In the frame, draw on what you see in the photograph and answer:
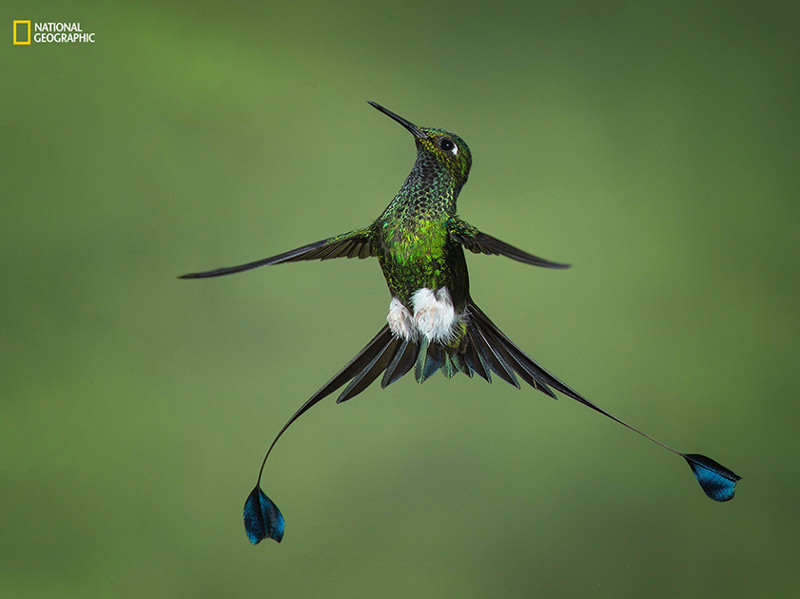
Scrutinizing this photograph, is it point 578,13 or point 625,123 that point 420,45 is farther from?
point 625,123

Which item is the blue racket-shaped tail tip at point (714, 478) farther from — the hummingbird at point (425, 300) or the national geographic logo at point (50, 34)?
the national geographic logo at point (50, 34)

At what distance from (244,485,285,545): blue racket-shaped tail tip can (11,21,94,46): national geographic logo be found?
118cm

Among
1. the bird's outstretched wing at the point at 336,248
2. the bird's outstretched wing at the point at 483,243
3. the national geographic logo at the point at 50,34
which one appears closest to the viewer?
the bird's outstretched wing at the point at 483,243

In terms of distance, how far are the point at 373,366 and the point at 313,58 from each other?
106 cm

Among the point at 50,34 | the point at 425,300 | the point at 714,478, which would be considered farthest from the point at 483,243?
the point at 50,34

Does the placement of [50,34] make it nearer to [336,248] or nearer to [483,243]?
[336,248]

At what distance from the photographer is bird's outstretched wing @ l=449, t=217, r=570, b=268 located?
702 mm

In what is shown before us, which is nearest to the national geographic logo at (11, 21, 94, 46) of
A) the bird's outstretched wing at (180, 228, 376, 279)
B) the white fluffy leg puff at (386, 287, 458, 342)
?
the bird's outstretched wing at (180, 228, 376, 279)

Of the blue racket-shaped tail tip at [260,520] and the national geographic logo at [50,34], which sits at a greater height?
the national geographic logo at [50,34]

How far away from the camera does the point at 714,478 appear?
0.85 m


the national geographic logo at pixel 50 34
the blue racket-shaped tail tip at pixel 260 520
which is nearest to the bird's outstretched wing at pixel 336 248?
the blue racket-shaped tail tip at pixel 260 520

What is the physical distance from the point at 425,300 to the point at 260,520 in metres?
0.31

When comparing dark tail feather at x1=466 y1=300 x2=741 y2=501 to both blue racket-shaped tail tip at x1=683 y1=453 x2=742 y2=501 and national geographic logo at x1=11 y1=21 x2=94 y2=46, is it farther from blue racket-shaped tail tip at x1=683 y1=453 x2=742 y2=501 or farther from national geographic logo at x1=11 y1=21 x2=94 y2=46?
national geographic logo at x1=11 y1=21 x2=94 y2=46

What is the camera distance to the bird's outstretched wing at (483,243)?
0.70 metres
